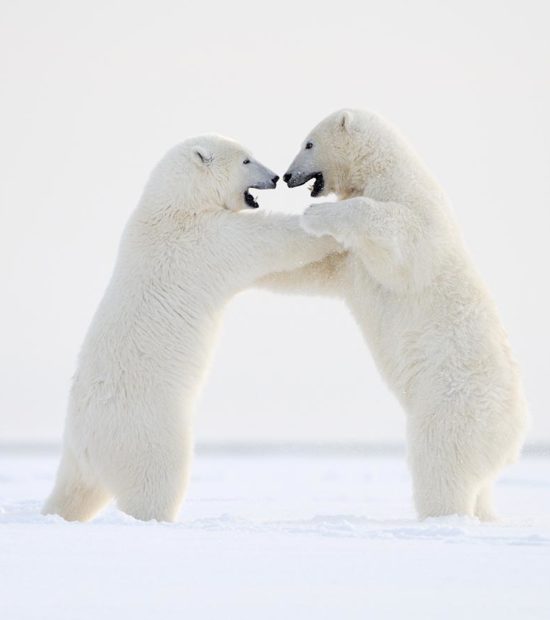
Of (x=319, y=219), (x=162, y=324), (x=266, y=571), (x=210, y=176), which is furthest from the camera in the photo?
(x=210, y=176)

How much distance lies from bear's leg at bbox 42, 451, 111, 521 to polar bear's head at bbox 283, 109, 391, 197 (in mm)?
2321

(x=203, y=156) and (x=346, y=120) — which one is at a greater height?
(x=346, y=120)

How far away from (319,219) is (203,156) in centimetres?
95

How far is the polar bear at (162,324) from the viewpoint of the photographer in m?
6.19

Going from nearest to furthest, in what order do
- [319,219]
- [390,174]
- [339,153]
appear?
[319,219], [390,174], [339,153]

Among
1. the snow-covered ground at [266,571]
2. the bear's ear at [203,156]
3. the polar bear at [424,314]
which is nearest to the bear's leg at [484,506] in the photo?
the polar bear at [424,314]

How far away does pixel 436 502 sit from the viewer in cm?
627

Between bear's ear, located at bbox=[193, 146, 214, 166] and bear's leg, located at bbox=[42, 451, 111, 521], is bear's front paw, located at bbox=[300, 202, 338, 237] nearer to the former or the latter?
bear's ear, located at bbox=[193, 146, 214, 166]

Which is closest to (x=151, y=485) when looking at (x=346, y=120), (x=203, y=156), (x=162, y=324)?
(x=162, y=324)

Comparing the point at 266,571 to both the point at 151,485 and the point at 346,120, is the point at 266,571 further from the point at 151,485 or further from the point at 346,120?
the point at 346,120

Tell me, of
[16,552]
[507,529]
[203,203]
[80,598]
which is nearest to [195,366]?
[203,203]

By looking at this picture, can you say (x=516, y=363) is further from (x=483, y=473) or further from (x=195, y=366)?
(x=195, y=366)

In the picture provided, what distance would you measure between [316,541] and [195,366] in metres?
2.17

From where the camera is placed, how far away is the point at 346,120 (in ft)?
23.4
